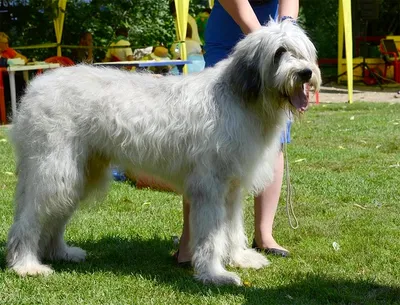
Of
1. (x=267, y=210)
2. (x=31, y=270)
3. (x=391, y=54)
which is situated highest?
(x=391, y=54)

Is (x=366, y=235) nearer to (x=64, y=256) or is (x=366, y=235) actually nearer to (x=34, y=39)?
(x=64, y=256)

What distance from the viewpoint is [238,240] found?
5.15m

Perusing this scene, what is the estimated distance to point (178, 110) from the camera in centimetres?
467

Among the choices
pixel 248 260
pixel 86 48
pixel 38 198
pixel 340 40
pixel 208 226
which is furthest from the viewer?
pixel 340 40

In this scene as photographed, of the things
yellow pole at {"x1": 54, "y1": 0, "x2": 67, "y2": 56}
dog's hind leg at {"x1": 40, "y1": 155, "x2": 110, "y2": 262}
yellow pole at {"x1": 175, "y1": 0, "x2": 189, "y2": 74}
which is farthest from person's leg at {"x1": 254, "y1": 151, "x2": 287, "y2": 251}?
yellow pole at {"x1": 54, "y1": 0, "x2": 67, "y2": 56}

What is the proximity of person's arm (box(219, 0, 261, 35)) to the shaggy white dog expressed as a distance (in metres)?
0.25

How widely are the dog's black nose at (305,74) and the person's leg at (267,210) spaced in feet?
3.88

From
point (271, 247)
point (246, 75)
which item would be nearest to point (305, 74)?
point (246, 75)

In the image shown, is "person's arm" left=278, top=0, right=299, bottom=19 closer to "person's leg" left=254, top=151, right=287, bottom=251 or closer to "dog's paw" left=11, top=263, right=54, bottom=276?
"person's leg" left=254, top=151, right=287, bottom=251

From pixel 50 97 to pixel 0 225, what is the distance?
1782 millimetres

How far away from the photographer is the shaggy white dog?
452 cm

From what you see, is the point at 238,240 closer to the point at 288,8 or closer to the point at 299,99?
the point at 299,99

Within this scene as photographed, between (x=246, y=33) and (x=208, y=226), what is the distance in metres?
1.35

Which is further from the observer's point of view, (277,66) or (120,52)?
(120,52)
